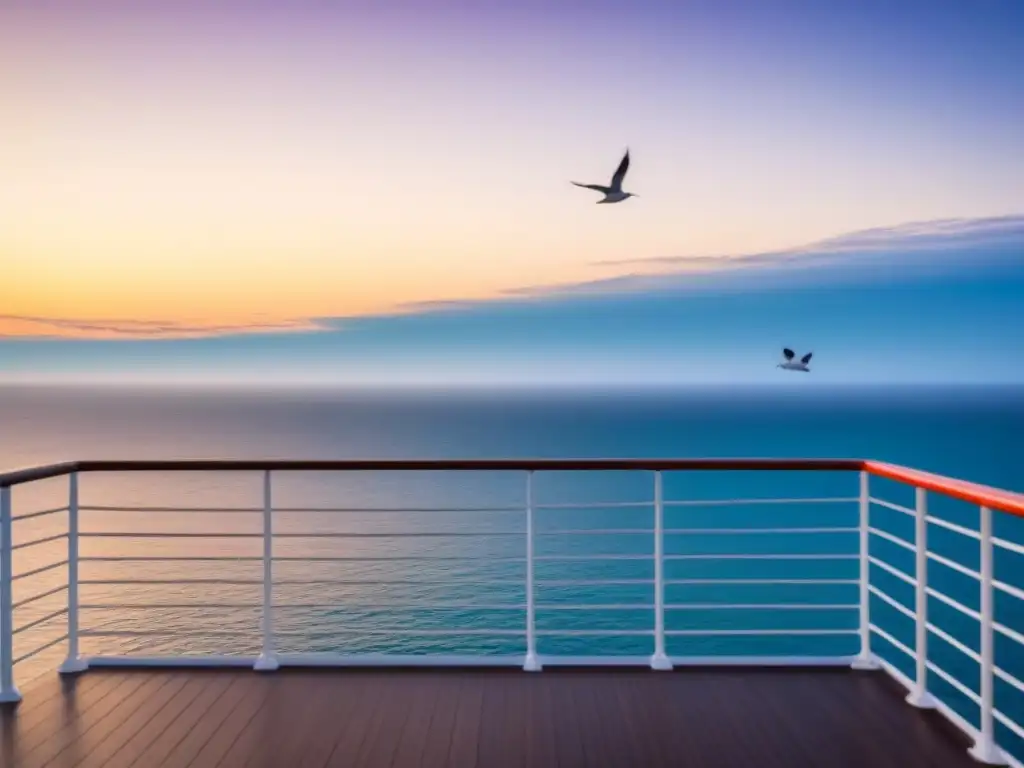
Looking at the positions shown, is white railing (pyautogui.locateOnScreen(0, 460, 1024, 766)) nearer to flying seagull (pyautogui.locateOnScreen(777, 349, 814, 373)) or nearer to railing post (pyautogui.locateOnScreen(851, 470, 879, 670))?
railing post (pyautogui.locateOnScreen(851, 470, 879, 670))

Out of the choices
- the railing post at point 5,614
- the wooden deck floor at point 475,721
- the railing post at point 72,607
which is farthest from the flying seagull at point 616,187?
the railing post at point 5,614

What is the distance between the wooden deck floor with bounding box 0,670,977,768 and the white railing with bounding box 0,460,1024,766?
0.13 meters

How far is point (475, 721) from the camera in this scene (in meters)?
2.78

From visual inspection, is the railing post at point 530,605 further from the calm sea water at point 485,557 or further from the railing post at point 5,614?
the railing post at point 5,614

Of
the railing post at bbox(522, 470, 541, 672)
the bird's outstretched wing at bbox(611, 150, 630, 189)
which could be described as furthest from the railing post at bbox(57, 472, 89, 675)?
the bird's outstretched wing at bbox(611, 150, 630, 189)

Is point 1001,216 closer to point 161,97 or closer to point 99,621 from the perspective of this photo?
point 161,97

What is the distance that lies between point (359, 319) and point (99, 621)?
2649 cm

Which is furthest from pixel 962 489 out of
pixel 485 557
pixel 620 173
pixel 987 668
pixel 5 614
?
pixel 5 614

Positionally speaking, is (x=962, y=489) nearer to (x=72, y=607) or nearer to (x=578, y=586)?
(x=72, y=607)

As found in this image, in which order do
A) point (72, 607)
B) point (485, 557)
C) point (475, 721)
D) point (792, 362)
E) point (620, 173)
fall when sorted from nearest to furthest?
point (475, 721)
point (72, 607)
point (620, 173)
point (485, 557)
point (792, 362)

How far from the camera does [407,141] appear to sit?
1109cm

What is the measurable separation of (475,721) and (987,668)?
1.55m

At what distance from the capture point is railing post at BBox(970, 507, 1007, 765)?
2432mm

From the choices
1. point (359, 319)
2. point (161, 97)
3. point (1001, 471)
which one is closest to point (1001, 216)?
point (161, 97)
